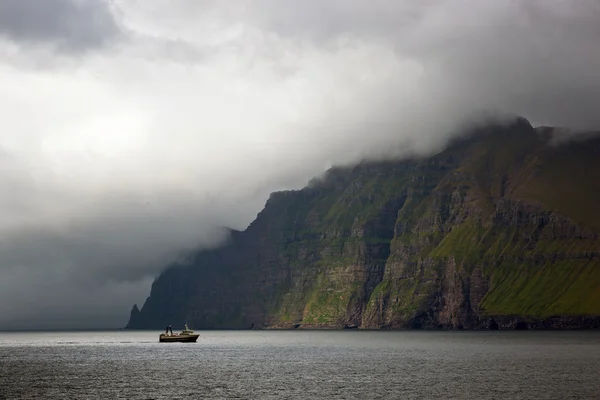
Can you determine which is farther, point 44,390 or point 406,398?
point 44,390

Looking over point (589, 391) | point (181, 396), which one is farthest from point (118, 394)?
point (589, 391)

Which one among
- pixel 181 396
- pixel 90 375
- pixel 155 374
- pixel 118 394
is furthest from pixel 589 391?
pixel 90 375

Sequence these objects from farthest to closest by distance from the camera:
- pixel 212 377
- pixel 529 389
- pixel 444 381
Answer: pixel 212 377, pixel 444 381, pixel 529 389

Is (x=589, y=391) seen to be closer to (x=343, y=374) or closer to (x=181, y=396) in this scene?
(x=343, y=374)

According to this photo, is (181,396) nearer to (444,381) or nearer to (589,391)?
(444,381)

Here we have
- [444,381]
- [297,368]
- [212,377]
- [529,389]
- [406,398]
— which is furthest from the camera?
[297,368]

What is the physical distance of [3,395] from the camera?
133 metres

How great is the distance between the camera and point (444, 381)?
15275 centimetres

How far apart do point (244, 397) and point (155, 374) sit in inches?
2169

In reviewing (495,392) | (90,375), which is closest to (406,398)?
(495,392)

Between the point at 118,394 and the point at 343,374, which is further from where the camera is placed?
the point at 343,374

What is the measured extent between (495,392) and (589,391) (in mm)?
15894

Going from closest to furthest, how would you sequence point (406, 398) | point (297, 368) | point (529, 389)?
1. point (406, 398)
2. point (529, 389)
3. point (297, 368)

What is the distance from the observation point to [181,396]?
131625mm
